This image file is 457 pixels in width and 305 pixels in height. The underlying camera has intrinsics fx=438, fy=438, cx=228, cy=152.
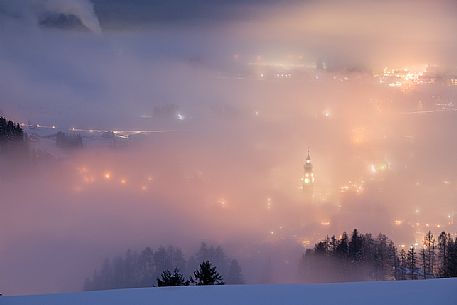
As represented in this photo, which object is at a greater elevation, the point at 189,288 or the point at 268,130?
the point at 268,130

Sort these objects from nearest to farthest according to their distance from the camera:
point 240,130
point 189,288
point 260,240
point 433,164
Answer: point 189,288 < point 260,240 < point 433,164 < point 240,130

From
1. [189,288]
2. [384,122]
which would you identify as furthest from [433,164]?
[189,288]

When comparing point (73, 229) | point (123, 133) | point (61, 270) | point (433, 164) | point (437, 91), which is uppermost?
point (437, 91)

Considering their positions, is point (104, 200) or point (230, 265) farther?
point (104, 200)

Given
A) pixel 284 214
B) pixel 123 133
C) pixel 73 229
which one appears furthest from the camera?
pixel 123 133

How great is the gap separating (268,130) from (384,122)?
44721 millimetres

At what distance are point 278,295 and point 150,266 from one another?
127 ft

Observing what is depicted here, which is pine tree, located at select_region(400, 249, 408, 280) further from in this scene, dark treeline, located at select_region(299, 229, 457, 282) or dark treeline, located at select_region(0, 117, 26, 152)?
dark treeline, located at select_region(0, 117, 26, 152)

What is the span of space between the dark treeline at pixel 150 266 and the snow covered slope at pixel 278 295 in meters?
32.7

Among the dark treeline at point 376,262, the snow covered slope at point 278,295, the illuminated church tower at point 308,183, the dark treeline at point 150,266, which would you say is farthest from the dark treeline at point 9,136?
the illuminated church tower at point 308,183

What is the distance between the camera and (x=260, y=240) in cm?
5331

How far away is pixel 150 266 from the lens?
138 feet

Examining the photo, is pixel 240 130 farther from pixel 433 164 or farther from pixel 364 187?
pixel 364 187

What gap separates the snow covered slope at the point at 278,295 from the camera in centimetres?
520
